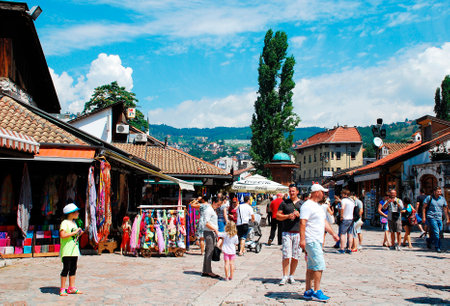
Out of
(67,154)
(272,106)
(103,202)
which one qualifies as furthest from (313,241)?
(272,106)

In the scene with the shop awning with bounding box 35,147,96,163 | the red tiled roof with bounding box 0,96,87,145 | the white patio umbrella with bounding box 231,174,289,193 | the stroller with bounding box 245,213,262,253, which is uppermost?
the red tiled roof with bounding box 0,96,87,145

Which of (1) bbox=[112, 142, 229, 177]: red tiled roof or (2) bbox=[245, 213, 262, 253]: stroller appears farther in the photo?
(1) bbox=[112, 142, 229, 177]: red tiled roof

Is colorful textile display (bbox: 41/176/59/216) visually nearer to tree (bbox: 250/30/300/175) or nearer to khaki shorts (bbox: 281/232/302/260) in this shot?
khaki shorts (bbox: 281/232/302/260)

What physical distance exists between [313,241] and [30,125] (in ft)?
30.2

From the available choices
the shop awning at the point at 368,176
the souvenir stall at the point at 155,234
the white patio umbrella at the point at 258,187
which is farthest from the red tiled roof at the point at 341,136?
the souvenir stall at the point at 155,234

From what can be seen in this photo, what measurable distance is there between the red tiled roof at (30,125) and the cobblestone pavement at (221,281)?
321cm

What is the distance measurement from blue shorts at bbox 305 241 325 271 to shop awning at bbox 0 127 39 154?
615 cm

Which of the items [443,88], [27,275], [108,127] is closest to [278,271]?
[27,275]

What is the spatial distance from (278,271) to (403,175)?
637 inches

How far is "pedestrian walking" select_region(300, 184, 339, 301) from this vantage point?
264 inches

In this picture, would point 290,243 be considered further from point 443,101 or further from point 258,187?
point 443,101

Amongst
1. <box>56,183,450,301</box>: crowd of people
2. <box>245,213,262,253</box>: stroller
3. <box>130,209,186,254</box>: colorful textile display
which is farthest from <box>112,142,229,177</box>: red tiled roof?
<box>130,209,186,254</box>: colorful textile display

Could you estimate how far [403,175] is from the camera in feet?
78.0

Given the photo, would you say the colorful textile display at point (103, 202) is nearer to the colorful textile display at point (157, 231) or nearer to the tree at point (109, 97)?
the colorful textile display at point (157, 231)
